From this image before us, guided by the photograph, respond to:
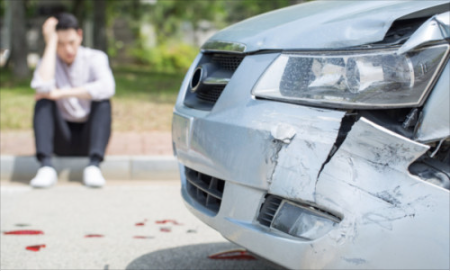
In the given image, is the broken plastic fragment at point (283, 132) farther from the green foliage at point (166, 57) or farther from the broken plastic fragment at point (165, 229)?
the green foliage at point (166, 57)

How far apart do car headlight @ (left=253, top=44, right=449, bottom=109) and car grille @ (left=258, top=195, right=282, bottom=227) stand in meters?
0.34

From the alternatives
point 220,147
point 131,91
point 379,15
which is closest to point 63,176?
point 220,147

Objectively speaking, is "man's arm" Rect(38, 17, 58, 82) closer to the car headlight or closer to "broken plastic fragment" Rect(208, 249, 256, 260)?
"broken plastic fragment" Rect(208, 249, 256, 260)

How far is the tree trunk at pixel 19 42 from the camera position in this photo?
639 inches

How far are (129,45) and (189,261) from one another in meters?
29.5

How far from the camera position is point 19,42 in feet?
55.0

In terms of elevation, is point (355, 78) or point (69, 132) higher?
point (355, 78)

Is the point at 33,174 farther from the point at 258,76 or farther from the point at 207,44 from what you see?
the point at 258,76

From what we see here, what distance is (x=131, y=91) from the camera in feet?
43.4

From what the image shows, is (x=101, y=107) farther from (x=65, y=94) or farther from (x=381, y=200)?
(x=381, y=200)

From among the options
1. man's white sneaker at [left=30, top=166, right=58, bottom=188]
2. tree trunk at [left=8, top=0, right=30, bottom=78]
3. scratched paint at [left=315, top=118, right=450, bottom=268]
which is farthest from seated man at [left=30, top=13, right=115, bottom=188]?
tree trunk at [left=8, top=0, right=30, bottom=78]

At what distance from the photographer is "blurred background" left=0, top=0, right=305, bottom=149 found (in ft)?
32.3

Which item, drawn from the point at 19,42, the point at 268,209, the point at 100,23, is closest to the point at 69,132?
the point at 268,209

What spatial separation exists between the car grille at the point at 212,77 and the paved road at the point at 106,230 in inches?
37.8
